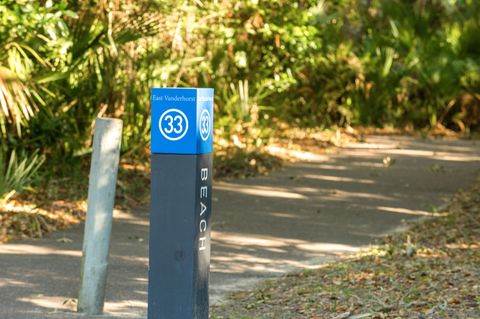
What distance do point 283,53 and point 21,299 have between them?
973 cm

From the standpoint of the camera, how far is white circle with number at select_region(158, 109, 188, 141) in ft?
17.9

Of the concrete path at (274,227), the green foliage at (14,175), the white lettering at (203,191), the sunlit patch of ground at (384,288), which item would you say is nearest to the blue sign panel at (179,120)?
the white lettering at (203,191)

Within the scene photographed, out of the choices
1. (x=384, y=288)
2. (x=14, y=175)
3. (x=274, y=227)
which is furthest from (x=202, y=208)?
(x=14, y=175)

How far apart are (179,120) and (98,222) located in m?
1.59

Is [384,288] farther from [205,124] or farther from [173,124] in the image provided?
[173,124]

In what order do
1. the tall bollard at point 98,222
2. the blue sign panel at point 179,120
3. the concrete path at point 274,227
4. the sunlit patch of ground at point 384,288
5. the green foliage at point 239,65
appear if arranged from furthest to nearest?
the green foliage at point 239,65
the concrete path at point 274,227
the tall bollard at point 98,222
the sunlit patch of ground at point 384,288
the blue sign panel at point 179,120

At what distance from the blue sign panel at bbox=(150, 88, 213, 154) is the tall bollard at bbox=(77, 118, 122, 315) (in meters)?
1.36

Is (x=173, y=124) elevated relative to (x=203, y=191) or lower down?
elevated

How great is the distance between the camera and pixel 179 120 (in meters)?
5.48

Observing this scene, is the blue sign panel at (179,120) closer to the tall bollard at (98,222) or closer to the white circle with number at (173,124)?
the white circle with number at (173,124)

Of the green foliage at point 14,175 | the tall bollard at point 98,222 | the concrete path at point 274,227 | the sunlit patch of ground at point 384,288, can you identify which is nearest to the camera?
the sunlit patch of ground at point 384,288

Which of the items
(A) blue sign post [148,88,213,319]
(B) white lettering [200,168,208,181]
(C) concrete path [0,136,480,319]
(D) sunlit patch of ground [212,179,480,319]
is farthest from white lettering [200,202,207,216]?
(C) concrete path [0,136,480,319]

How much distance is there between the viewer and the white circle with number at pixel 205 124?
217 inches

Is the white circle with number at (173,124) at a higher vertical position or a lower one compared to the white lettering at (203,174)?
higher
